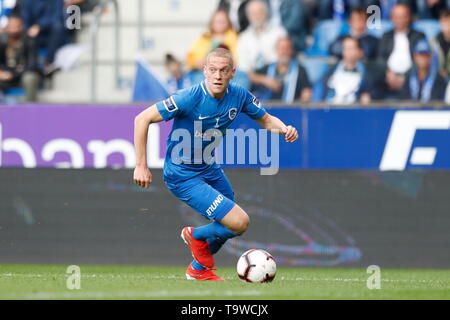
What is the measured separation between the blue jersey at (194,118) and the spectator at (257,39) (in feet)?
13.7

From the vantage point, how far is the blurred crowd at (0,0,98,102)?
44.4ft

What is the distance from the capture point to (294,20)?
13.7 meters

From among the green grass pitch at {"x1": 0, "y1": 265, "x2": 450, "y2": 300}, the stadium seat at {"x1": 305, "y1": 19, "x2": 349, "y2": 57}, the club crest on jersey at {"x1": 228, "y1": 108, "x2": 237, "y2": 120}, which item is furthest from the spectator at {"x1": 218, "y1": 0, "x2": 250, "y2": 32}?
the club crest on jersey at {"x1": 228, "y1": 108, "x2": 237, "y2": 120}

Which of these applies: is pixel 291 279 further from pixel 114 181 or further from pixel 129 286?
pixel 114 181

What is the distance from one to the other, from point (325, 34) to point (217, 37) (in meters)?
1.47

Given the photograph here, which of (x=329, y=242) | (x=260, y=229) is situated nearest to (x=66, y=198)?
(x=260, y=229)

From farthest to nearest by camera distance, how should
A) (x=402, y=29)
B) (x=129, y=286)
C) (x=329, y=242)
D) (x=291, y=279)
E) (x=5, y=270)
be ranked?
(x=402, y=29)
(x=329, y=242)
(x=5, y=270)
(x=291, y=279)
(x=129, y=286)

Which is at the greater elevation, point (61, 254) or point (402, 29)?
point (402, 29)

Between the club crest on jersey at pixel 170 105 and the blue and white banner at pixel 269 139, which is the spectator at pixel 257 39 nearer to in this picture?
the blue and white banner at pixel 269 139

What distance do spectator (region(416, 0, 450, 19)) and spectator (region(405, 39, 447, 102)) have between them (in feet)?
2.54

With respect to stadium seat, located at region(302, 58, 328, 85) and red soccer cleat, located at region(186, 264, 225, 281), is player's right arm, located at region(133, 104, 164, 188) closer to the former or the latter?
red soccer cleat, located at region(186, 264, 225, 281)

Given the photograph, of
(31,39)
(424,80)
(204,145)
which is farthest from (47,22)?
(204,145)

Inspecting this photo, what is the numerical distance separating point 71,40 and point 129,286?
6371 mm
